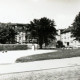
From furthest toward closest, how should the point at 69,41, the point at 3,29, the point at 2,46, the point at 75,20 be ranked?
the point at 69,41 → the point at 3,29 → the point at 75,20 → the point at 2,46

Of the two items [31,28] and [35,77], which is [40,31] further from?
[35,77]

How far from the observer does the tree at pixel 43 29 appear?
62.0 m

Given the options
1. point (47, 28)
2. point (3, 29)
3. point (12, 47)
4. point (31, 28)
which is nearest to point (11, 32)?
point (3, 29)

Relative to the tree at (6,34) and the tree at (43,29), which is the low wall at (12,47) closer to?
the tree at (43,29)

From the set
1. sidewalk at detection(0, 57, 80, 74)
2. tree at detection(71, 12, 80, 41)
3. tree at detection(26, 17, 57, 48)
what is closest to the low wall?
tree at detection(26, 17, 57, 48)

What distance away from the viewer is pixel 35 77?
416 inches

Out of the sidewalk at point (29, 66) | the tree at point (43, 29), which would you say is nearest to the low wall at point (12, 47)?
the tree at point (43, 29)

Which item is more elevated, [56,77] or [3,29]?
[3,29]

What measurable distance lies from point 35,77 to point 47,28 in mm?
51952

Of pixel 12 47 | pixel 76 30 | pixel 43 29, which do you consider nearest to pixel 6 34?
pixel 43 29

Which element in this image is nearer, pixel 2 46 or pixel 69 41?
pixel 2 46

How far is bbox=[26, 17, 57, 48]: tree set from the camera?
203 ft

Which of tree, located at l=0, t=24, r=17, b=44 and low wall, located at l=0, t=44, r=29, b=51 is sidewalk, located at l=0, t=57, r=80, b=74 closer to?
low wall, located at l=0, t=44, r=29, b=51

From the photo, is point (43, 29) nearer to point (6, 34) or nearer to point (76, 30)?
point (76, 30)
